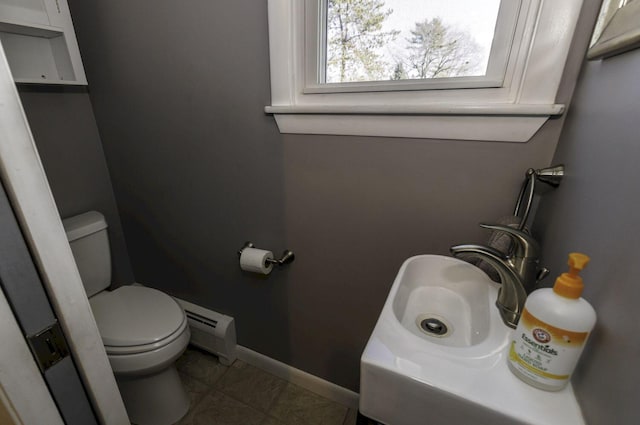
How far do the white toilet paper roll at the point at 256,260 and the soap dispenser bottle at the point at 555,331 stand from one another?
888mm

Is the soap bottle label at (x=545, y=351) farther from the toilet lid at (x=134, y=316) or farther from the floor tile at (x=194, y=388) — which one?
the floor tile at (x=194, y=388)

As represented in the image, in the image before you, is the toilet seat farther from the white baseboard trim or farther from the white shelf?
the white shelf

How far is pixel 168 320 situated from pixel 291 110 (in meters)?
1.01

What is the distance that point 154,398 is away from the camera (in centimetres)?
125

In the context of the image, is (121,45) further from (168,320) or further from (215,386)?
(215,386)

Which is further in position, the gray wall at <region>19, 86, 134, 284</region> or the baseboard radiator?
the baseboard radiator

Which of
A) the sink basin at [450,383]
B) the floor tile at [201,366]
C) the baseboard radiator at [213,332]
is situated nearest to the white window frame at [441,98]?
the sink basin at [450,383]

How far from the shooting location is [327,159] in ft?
3.24

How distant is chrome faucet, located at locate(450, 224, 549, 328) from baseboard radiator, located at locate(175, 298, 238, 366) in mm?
1288

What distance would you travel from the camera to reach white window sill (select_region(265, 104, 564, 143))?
719 mm

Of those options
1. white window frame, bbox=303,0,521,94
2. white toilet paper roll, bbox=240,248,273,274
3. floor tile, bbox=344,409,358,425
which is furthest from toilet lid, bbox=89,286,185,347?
white window frame, bbox=303,0,521,94

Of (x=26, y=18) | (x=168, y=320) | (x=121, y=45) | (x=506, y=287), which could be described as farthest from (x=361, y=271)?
(x=26, y=18)

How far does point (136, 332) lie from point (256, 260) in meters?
0.56

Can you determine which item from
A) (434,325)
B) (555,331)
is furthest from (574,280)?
(434,325)
